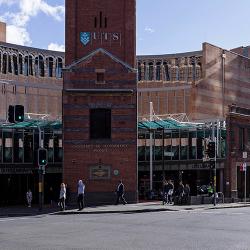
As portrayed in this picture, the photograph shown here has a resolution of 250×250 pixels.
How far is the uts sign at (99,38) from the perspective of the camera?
39656mm

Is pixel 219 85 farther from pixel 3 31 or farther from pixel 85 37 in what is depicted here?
pixel 85 37

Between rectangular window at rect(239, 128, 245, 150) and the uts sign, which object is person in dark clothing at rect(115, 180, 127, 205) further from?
rectangular window at rect(239, 128, 245, 150)

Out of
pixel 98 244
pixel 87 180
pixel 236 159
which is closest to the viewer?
pixel 98 244

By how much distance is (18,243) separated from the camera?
1703 centimetres

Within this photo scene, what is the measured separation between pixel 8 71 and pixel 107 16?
2692 cm

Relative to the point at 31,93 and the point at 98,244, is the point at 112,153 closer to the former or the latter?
the point at 98,244

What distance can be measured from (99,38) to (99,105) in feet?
15.1

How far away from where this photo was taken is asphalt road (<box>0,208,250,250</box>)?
16.5 metres

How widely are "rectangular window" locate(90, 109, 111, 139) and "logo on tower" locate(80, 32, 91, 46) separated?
15.3 feet

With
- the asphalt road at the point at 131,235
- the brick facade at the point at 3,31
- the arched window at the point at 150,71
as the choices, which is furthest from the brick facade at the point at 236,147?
the brick facade at the point at 3,31

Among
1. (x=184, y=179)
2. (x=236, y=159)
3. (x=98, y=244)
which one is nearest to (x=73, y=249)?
(x=98, y=244)

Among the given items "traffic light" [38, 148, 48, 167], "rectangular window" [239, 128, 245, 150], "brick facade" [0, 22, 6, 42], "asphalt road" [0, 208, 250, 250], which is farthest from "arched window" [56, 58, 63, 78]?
"asphalt road" [0, 208, 250, 250]

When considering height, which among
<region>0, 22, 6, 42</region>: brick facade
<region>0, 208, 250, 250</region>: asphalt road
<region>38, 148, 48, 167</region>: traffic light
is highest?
<region>0, 22, 6, 42</region>: brick facade

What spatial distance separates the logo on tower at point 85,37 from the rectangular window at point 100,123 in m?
4.66
